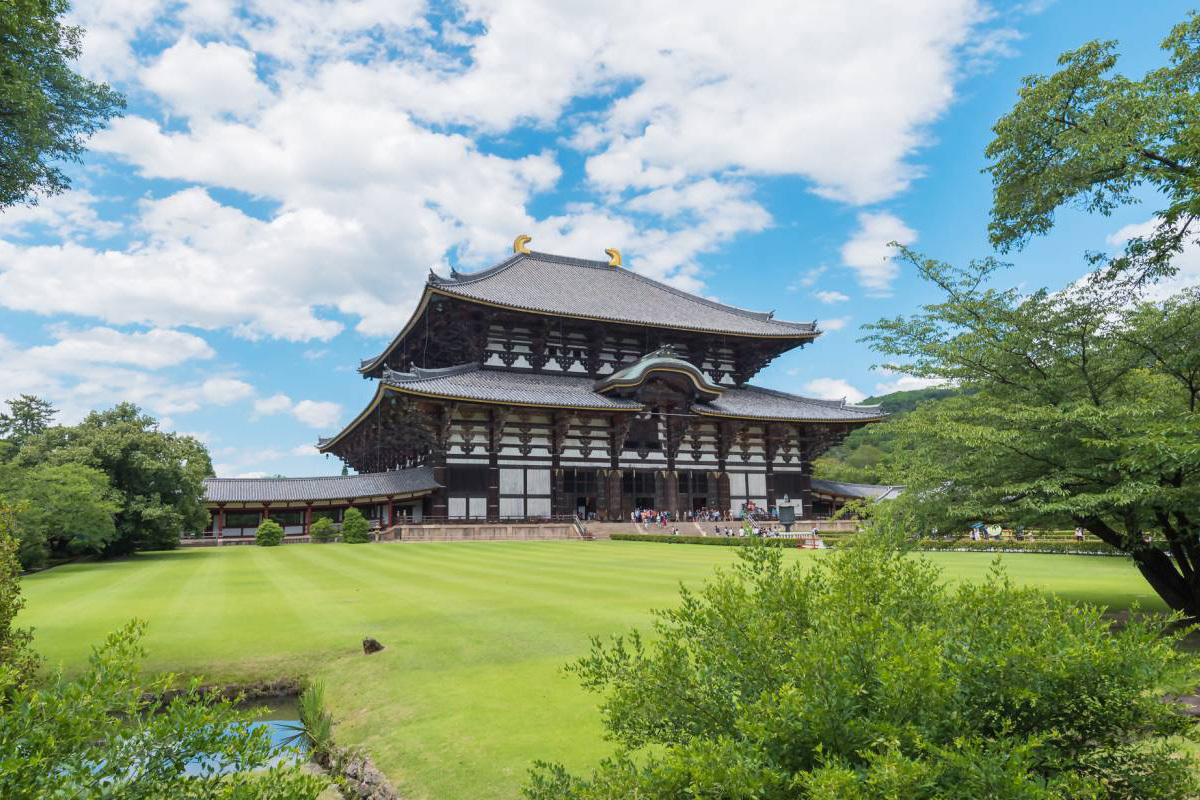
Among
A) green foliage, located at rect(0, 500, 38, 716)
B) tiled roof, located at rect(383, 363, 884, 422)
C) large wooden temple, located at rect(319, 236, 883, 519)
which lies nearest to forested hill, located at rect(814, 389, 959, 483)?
tiled roof, located at rect(383, 363, 884, 422)

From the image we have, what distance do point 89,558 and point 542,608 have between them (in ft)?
77.3

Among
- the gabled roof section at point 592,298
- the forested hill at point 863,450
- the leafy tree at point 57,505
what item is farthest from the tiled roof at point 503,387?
the forested hill at point 863,450

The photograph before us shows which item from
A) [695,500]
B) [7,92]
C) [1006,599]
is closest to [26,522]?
[7,92]

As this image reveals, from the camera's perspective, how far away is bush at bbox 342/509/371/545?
109 ft

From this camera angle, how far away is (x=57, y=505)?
2228 centimetres

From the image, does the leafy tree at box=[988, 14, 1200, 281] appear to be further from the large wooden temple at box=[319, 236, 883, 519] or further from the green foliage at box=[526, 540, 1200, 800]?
the large wooden temple at box=[319, 236, 883, 519]

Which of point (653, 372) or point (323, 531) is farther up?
point (653, 372)

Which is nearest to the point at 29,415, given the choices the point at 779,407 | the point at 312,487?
the point at 312,487

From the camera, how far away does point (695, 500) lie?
139 feet

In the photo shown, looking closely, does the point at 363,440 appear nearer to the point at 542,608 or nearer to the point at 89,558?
the point at 89,558

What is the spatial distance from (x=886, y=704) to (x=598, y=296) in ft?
145

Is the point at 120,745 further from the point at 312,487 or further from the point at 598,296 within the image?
the point at 598,296

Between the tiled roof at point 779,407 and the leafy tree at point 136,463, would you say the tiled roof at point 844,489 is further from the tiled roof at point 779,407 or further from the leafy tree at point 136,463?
the leafy tree at point 136,463

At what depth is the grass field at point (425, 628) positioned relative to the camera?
6629mm
